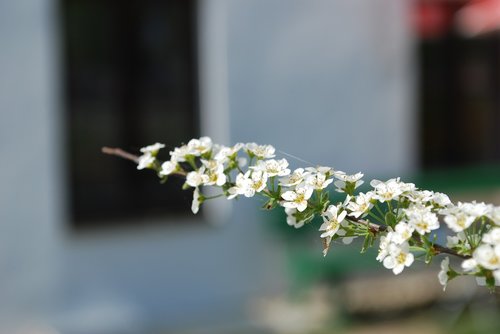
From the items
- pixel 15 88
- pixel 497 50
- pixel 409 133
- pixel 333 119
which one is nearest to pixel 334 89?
pixel 333 119

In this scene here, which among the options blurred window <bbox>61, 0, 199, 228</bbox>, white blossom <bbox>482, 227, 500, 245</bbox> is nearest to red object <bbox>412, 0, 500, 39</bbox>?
blurred window <bbox>61, 0, 199, 228</bbox>

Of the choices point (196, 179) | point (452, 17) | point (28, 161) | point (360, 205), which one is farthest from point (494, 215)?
point (452, 17)

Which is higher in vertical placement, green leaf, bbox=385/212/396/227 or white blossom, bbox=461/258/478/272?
green leaf, bbox=385/212/396/227

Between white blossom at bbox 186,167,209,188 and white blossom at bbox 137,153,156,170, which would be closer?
white blossom at bbox 186,167,209,188

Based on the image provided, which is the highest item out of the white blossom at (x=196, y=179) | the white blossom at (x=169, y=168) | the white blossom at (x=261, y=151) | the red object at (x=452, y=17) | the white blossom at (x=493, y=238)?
the red object at (x=452, y=17)

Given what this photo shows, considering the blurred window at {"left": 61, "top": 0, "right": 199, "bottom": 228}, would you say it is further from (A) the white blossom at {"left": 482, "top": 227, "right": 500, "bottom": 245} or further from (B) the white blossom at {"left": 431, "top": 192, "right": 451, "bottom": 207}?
(A) the white blossom at {"left": 482, "top": 227, "right": 500, "bottom": 245}

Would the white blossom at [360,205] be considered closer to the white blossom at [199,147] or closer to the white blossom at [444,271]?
the white blossom at [444,271]

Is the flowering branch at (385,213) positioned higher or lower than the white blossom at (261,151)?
lower

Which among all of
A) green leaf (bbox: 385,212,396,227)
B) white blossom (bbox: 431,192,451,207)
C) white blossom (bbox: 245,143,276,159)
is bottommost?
green leaf (bbox: 385,212,396,227)

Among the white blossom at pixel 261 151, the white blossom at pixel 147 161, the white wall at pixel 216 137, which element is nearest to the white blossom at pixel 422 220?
the white blossom at pixel 261 151
